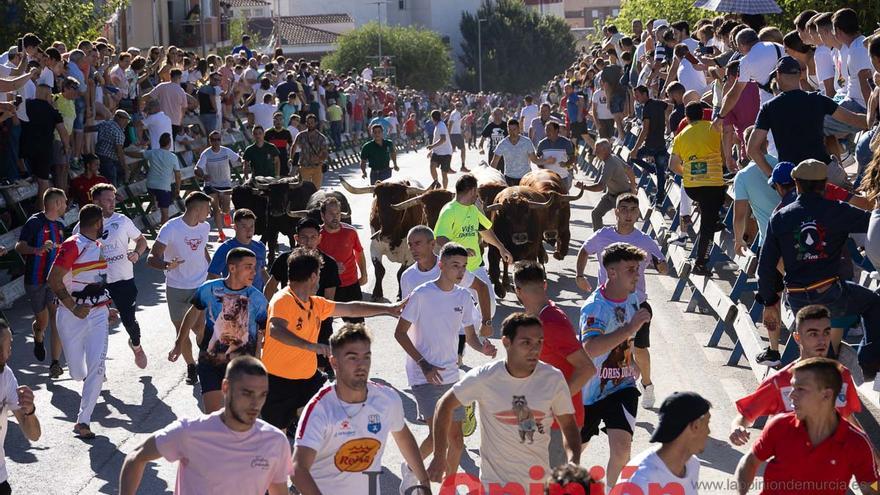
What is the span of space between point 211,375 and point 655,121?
42.4ft

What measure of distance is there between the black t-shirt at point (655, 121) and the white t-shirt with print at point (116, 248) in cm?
1025

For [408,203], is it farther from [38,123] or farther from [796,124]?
[796,124]

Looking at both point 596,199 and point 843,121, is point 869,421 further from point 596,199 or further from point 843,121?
point 596,199

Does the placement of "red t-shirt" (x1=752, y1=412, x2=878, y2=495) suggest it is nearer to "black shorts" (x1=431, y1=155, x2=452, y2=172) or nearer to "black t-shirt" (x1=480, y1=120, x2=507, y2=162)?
"black t-shirt" (x1=480, y1=120, x2=507, y2=162)

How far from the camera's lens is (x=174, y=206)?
26.2 m

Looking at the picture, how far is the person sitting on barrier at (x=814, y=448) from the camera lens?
6.67m

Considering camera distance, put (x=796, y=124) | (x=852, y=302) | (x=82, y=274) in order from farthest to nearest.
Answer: (x=82, y=274), (x=796, y=124), (x=852, y=302)

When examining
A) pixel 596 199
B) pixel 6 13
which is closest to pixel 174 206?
pixel 6 13

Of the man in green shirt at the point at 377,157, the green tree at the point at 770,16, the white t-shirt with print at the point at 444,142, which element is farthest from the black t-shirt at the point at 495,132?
the green tree at the point at 770,16

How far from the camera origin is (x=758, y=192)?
12.4 meters

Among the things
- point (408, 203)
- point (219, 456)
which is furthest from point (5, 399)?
point (408, 203)

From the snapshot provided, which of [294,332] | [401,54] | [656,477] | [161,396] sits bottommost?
[161,396]

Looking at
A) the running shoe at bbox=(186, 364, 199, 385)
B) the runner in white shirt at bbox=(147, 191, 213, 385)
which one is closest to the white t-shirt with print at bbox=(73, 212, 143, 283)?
the runner in white shirt at bbox=(147, 191, 213, 385)

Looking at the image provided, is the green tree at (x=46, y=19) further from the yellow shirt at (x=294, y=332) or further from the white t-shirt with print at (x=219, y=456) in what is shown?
the white t-shirt with print at (x=219, y=456)
